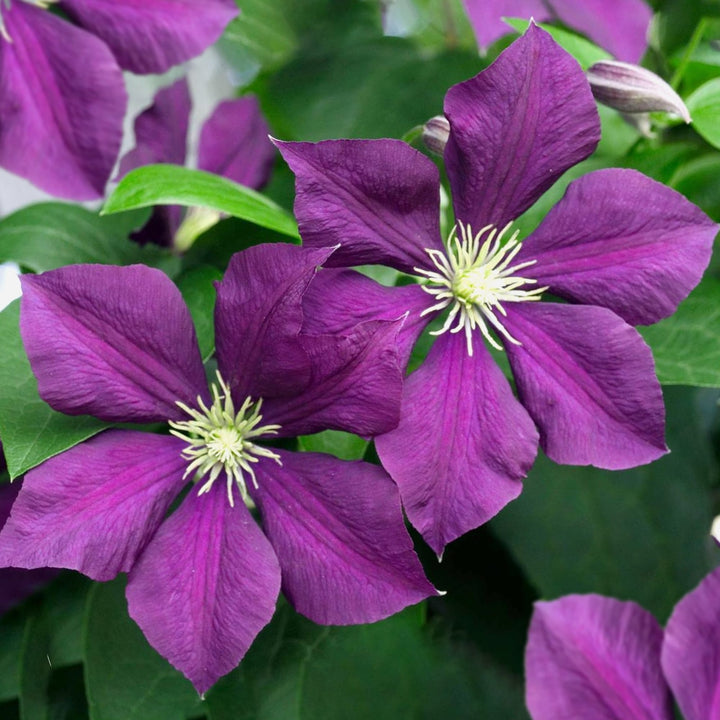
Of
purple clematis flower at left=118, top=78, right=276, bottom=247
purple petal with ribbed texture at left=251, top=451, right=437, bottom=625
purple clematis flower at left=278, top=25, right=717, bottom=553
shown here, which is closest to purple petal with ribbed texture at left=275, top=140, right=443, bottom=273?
purple clematis flower at left=278, top=25, right=717, bottom=553

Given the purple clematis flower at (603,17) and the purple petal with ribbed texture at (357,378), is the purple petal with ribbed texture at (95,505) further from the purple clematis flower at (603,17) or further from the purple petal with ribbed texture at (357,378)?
the purple clematis flower at (603,17)

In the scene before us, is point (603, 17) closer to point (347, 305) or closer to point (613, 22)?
point (613, 22)

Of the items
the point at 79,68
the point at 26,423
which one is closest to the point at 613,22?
the point at 79,68

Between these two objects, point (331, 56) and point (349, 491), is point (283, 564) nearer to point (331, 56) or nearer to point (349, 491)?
point (349, 491)

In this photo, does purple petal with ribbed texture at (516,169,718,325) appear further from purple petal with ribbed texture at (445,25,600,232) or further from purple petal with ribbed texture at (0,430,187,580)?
purple petal with ribbed texture at (0,430,187,580)

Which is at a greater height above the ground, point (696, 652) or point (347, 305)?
point (347, 305)

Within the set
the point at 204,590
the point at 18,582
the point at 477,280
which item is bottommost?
the point at 18,582
